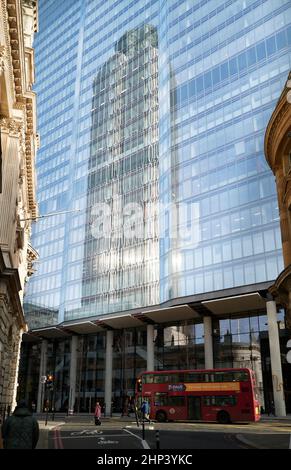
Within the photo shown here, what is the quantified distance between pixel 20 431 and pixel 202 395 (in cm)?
2802

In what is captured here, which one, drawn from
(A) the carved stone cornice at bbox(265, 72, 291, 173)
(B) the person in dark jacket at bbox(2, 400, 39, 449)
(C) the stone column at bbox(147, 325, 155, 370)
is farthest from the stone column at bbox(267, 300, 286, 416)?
(B) the person in dark jacket at bbox(2, 400, 39, 449)

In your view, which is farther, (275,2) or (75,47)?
(75,47)

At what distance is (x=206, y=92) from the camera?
5656cm

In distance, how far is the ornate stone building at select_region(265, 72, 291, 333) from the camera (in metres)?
23.9

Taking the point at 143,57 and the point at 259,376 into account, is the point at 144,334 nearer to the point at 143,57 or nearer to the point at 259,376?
the point at 259,376

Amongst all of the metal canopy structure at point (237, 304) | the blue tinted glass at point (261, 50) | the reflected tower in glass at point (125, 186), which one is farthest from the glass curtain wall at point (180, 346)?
the blue tinted glass at point (261, 50)

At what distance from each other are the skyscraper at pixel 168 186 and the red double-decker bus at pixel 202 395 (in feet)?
44.5

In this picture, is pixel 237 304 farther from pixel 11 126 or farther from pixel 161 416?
pixel 11 126

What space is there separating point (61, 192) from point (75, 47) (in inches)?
1459

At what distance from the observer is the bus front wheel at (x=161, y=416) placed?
36116mm

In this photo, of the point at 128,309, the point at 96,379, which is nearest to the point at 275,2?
the point at 128,309

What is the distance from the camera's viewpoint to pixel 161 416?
36.2 metres

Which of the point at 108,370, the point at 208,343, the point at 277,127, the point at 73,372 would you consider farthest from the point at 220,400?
the point at 73,372
